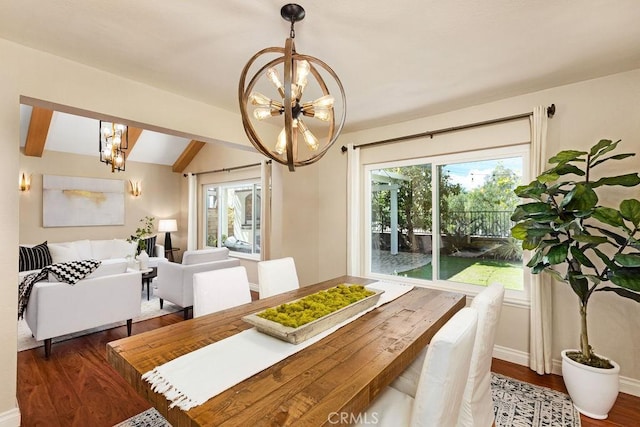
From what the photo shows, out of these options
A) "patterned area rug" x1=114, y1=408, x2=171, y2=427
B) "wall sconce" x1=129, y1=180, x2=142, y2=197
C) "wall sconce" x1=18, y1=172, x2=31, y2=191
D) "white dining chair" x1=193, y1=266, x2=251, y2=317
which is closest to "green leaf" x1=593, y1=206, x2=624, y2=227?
"white dining chair" x1=193, y1=266, x2=251, y2=317

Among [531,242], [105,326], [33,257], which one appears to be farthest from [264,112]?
[33,257]

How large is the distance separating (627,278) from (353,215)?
248cm

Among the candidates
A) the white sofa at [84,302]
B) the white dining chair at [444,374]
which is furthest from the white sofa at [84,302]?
the white dining chair at [444,374]

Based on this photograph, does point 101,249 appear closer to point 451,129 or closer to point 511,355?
point 451,129

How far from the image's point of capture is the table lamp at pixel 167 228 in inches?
259

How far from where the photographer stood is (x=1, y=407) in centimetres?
191

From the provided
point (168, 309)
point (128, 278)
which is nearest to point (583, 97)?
point (128, 278)

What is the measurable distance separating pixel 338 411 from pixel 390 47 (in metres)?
2.11

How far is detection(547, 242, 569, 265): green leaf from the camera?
2061 millimetres

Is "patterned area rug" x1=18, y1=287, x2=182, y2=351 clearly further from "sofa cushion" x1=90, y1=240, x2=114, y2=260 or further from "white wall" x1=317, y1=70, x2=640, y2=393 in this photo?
"white wall" x1=317, y1=70, x2=640, y2=393

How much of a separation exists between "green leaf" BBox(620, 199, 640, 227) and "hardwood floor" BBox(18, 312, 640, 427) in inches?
53.5

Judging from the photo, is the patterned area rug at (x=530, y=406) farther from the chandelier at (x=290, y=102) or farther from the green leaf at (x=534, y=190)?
the chandelier at (x=290, y=102)

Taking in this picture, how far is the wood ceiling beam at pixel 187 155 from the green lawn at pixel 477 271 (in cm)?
540

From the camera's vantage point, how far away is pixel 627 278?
6.30 feet
